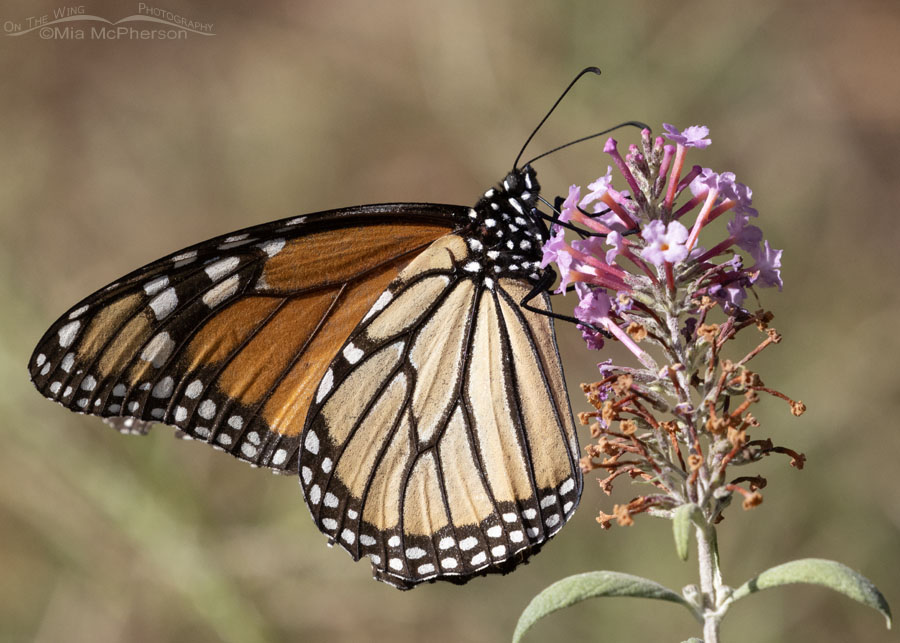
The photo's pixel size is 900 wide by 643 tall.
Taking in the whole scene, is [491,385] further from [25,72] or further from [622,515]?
[25,72]

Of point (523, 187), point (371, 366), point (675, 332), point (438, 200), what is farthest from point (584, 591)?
point (438, 200)

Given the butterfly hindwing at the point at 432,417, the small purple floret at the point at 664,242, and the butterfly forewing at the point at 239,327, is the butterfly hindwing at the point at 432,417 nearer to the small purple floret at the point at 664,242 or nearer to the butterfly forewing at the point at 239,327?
the butterfly forewing at the point at 239,327

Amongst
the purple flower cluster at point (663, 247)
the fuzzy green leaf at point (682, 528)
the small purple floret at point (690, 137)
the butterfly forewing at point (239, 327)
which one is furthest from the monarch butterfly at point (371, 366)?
the fuzzy green leaf at point (682, 528)

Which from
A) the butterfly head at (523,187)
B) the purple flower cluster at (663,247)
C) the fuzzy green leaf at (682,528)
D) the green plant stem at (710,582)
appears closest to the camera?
the fuzzy green leaf at (682,528)

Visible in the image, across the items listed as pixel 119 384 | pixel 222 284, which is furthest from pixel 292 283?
pixel 119 384

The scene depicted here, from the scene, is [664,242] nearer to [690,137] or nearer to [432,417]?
[690,137]

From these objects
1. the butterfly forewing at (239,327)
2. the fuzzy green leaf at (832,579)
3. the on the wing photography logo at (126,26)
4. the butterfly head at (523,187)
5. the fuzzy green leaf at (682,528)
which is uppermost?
the on the wing photography logo at (126,26)
